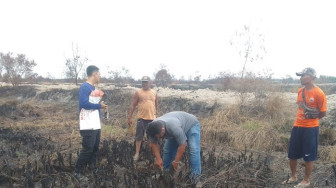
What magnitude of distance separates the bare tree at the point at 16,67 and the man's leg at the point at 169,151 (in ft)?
74.2

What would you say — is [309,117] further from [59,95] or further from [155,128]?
[59,95]

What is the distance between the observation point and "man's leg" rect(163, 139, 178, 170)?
4459mm

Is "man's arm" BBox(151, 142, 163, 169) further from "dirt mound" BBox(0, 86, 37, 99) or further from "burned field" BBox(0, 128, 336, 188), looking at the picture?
"dirt mound" BBox(0, 86, 37, 99)

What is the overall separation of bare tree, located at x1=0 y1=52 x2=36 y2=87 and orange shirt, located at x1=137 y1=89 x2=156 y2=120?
2103 centimetres

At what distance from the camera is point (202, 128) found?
9000 millimetres

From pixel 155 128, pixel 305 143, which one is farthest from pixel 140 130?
pixel 305 143

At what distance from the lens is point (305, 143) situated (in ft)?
14.3

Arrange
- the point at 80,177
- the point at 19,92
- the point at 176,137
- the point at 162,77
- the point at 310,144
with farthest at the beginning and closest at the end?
the point at 162,77 → the point at 19,92 → the point at 80,177 → the point at 310,144 → the point at 176,137

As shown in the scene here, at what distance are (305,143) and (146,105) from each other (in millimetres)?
2887

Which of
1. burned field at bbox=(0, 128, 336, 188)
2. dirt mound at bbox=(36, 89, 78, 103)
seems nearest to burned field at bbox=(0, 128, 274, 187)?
burned field at bbox=(0, 128, 336, 188)

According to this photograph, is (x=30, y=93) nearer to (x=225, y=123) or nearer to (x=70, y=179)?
(x=225, y=123)

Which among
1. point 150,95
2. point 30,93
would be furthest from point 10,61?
point 150,95

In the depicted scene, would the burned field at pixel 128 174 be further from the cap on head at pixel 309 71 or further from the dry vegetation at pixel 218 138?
the cap on head at pixel 309 71

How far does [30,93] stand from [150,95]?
18.4 metres
